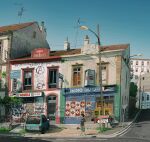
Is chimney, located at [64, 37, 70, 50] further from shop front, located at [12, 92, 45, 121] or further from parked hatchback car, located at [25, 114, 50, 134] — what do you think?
parked hatchback car, located at [25, 114, 50, 134]

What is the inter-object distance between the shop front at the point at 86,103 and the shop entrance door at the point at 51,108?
63.9 inches

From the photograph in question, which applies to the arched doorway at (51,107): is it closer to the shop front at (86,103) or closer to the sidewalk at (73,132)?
the shop front at (86,103)

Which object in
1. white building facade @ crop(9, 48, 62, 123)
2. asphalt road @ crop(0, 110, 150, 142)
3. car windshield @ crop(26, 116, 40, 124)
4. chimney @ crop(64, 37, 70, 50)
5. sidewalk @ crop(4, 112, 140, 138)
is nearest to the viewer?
asphalt road @ crop(0, 110, 150, 142)

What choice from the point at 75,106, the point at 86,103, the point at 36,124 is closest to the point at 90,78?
the point at 86,103

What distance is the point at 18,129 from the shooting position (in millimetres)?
34500

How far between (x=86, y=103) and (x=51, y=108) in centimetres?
451

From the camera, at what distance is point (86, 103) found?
37.5 meters

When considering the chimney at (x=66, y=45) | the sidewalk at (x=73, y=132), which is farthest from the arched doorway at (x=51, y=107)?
the chimney at (x=66, y=45)

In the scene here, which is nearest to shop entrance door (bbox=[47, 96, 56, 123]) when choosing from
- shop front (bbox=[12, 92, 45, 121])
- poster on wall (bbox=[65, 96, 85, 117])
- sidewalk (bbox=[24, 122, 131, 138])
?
shop front (bbox=[12, 92, 45, 121])

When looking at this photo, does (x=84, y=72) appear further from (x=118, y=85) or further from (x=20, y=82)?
(x=20, y=82)

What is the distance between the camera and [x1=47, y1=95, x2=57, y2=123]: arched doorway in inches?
1550

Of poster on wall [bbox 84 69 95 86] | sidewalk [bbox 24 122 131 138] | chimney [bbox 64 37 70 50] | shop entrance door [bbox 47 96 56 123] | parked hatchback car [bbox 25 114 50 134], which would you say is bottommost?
sidewalk [bbox 24 122 131 138]

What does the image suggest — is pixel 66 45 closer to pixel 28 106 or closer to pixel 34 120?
pixel 28 106

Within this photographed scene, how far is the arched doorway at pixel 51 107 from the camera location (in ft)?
129
